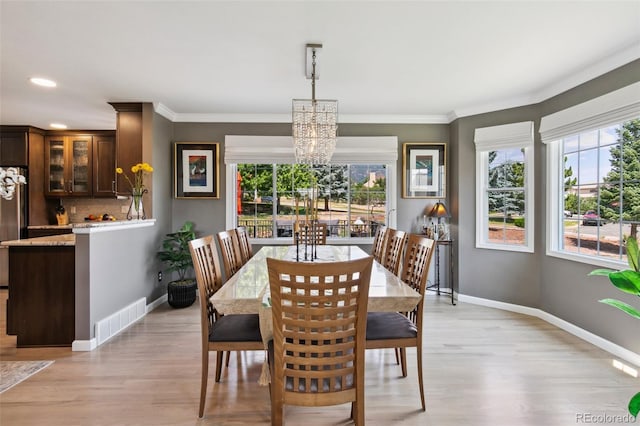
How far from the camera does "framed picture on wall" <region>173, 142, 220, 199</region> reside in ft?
13.9

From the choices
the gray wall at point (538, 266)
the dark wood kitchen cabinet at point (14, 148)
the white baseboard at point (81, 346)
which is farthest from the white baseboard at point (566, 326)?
the dark wood kitchen cabinet at point (14, 148)

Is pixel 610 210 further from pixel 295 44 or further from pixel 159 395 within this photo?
pixel 159 395

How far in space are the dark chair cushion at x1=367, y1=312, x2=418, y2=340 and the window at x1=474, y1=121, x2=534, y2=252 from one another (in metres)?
2.41

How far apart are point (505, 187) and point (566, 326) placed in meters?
1.61

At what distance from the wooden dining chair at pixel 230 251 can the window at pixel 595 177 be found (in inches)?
126

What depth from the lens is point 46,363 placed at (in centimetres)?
247

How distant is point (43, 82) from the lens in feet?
10.3

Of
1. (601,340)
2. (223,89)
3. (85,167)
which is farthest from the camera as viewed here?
(85,167)

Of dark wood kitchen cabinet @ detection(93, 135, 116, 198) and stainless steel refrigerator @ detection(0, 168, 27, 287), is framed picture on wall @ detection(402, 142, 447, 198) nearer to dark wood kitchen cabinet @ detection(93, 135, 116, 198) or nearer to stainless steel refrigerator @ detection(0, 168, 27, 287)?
dark wood kitchen cabinet @ detection(93, 135, 116, 198)

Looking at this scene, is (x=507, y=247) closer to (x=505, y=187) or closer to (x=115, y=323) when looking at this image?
(x=505, y=187)

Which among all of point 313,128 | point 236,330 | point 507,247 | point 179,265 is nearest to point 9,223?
point 179,265

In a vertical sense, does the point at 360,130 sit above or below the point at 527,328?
above

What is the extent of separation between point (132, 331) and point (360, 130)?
141 inches

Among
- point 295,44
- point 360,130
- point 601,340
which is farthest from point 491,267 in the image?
point 295,44
